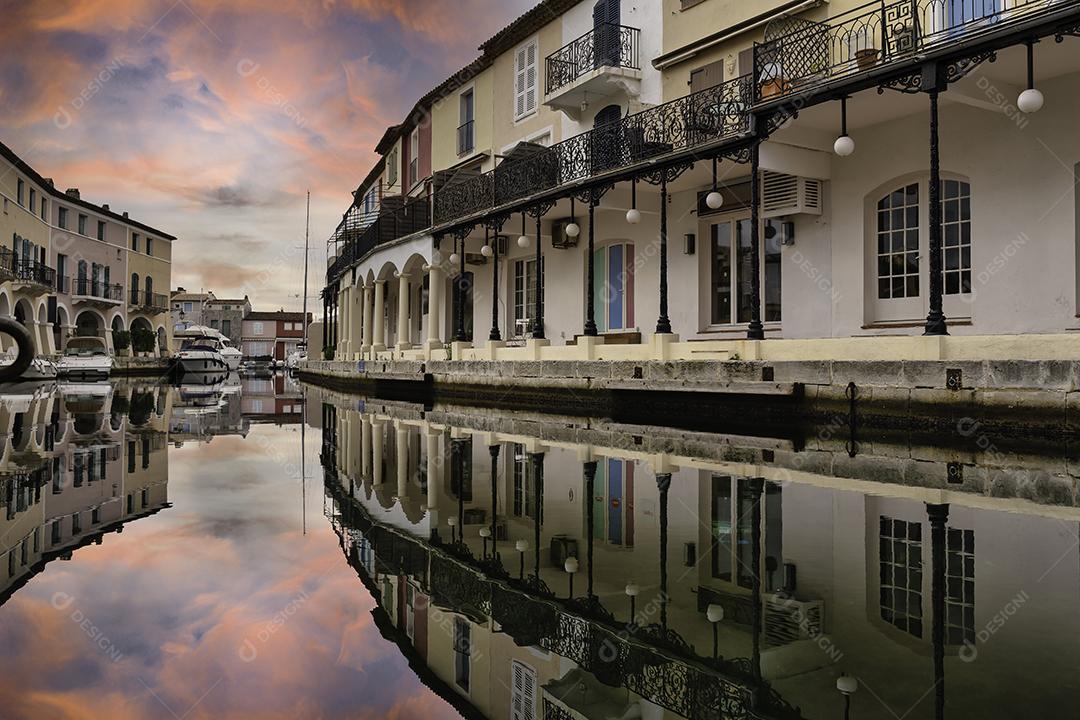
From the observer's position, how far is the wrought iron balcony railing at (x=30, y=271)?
38.2 metres

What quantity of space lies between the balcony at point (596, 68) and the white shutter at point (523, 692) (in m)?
19.3

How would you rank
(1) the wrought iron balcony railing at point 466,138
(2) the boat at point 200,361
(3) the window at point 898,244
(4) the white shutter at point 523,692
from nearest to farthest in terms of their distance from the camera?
(4) the white shutter at point 523,692, (3) the window at point 898,244, (1) the wrought iron balcony railing at point 466,138, (2) the boat at point 200,361

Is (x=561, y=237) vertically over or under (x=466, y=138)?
under

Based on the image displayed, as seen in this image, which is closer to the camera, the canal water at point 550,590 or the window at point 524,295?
the canal water at point 550,590

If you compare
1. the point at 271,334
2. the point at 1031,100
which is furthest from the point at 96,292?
the point at 271,334

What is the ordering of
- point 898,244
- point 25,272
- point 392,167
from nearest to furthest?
1. point 898,244
2. point 392,167
3. point 25,272

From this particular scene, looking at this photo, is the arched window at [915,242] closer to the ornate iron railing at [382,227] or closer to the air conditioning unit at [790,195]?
the air conditioning unit at [790,195]

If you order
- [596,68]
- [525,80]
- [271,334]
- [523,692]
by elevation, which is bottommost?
[523,692]

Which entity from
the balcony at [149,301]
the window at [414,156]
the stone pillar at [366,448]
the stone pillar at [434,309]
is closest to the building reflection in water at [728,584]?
the stone pillar at [366,448]

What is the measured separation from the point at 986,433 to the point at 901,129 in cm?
754

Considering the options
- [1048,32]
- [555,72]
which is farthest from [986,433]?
[555,72]

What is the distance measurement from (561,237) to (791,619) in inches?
789

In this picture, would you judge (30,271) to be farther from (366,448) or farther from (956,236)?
(956,236)

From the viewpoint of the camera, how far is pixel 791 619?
3.47 meters
